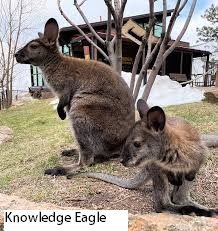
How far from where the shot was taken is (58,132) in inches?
312

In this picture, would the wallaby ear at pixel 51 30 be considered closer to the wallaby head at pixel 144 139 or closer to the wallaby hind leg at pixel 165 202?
the wallaby head at pixel 144 139

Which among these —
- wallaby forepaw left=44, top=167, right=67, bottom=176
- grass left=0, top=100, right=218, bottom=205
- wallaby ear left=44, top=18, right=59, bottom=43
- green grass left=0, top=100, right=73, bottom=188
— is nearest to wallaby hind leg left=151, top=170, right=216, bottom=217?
grass left=0, top=100, right=218, bottom=205

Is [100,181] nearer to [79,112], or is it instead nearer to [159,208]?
[79,112]

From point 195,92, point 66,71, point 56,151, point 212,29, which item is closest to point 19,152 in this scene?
point 56,151

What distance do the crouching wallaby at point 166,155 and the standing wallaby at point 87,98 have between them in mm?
1205

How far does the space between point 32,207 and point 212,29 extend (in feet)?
81.9

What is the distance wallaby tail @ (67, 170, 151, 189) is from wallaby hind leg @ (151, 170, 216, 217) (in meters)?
0.44

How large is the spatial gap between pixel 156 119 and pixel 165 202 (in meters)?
0.64

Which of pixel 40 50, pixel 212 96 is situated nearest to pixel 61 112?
pixel 40 50

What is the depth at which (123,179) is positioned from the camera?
421 centimetres

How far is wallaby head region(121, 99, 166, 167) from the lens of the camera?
3.32m

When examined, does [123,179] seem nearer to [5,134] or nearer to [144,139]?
[144,139]

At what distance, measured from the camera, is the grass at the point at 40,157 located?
4297 millimetres

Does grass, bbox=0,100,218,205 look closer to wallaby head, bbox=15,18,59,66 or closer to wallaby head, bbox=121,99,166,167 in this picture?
wallaby head, bbox=121,99,166,167
